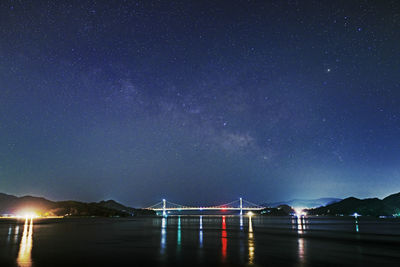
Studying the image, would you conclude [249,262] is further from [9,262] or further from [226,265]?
[9,262]

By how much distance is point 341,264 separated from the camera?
16594 mm

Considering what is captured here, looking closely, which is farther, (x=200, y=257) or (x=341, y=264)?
(x=200, y=257)

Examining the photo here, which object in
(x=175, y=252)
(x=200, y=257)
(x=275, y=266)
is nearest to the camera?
(x=275, y=266)

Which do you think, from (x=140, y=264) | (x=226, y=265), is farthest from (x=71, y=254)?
(x=226, y=265)

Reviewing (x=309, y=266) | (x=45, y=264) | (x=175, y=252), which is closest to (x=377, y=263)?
Result: (x=309, y=266)

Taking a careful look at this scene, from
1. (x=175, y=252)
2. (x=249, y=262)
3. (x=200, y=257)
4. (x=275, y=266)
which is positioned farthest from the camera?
(x=175, y=252)

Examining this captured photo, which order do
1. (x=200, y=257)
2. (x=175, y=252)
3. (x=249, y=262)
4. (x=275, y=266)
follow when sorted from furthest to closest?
(x=175, y=252) → (x=200, y=257) → (x=249, y=262) → (x=275, y=266)

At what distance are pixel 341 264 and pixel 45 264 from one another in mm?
16259

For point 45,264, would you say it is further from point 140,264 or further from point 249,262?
point 249,262

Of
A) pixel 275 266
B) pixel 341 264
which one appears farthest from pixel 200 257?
pixel 341 264

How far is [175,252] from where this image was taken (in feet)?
68.0

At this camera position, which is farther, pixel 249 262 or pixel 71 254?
pixel 71 254

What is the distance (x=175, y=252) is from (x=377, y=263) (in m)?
12.7

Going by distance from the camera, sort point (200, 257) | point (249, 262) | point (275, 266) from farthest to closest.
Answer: point (200, 257) → point (249, 262) → point (275, 266)
